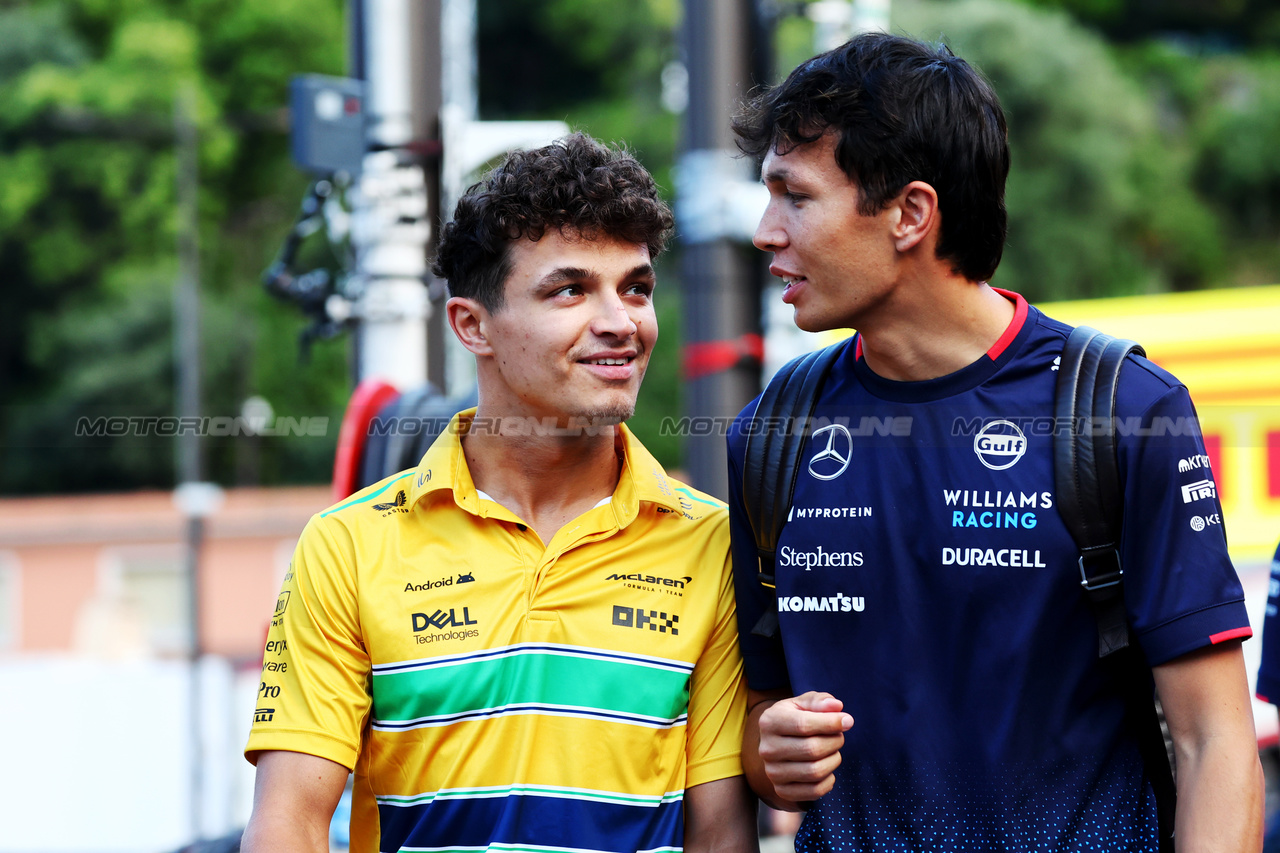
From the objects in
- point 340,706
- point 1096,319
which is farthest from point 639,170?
point 1096,319

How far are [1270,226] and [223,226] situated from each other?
24.3 metres

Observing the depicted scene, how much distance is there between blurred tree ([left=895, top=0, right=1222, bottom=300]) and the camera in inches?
1088

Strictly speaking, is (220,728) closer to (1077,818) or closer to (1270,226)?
(1077,818)

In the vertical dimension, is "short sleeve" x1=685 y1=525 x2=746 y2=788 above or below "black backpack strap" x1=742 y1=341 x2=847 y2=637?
below

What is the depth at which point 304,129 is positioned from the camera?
15.5 ft

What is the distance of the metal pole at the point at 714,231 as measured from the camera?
5820 mm

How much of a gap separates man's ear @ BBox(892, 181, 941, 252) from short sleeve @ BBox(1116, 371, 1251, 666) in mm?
445

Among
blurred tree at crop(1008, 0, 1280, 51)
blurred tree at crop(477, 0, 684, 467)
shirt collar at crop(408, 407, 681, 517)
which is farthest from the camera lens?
blurred tree at crop(1008, 0, 1280, 51)

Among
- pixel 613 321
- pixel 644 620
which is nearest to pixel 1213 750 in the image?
pixel 644 620

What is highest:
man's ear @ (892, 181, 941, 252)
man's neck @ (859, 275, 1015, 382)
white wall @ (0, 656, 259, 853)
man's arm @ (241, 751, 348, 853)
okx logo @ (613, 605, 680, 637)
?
man's ear @ (892, 181, 941, 252)

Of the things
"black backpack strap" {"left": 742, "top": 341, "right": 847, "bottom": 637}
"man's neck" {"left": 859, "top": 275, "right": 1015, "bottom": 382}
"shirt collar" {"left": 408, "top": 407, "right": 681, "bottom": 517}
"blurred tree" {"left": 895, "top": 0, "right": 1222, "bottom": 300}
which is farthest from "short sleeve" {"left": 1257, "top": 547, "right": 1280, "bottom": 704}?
"blurred tree" {"left": 895, "top": 0, "right": 1222, "bottom": 300}

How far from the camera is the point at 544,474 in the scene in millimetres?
2490

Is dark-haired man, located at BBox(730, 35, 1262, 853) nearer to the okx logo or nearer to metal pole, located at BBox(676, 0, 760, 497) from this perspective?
the okx logo

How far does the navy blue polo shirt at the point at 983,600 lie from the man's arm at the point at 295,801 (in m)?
0.80
